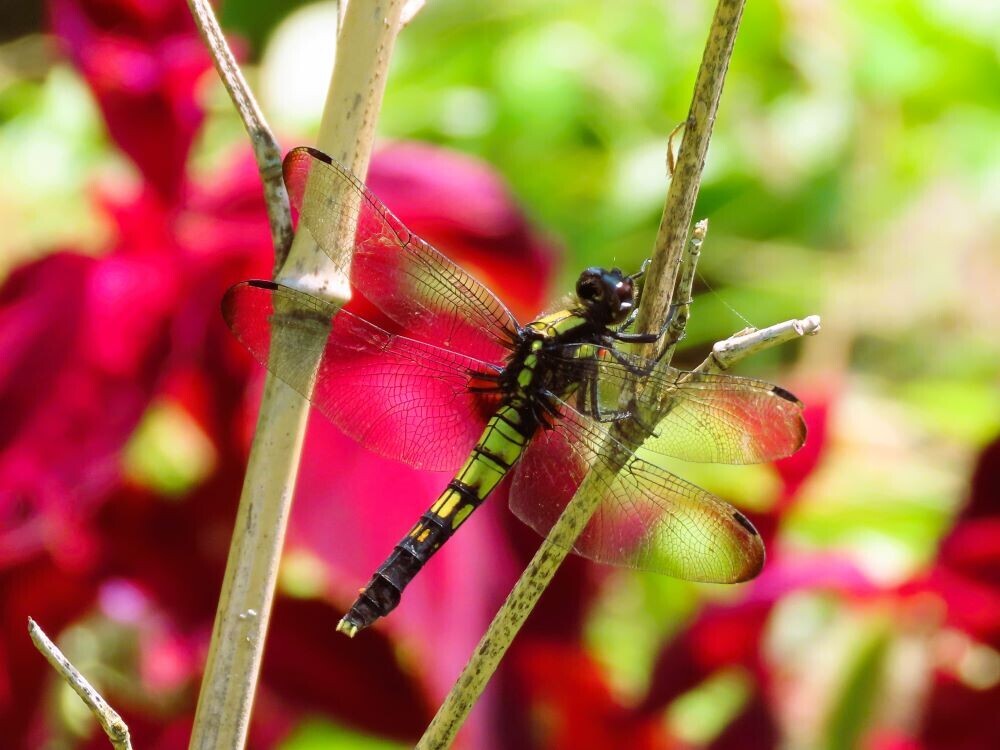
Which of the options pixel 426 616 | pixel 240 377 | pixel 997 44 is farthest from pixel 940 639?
pixel 997 44

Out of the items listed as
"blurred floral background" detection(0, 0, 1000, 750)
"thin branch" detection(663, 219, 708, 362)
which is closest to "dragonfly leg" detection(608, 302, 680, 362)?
"thin branch" detection(663, 219, 708, 362)

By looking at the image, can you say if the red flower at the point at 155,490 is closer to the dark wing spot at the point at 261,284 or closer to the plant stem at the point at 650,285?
the dark wing spot at the point at 261,284

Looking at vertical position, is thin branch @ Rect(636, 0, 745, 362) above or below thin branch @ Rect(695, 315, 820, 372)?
above

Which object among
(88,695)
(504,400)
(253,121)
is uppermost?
(504,400)

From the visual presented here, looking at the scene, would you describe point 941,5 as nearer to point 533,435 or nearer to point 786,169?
point 786,169

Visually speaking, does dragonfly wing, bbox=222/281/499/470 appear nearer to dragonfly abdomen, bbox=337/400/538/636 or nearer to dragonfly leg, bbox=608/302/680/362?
dragonfly abdomen, bbox=337/400/538/636

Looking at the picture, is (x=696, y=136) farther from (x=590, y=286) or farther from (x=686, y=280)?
(x=590, y=286)

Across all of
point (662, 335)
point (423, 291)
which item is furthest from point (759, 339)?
point (423, 291)

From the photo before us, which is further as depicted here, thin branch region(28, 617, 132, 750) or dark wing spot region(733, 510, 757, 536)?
dark wing spot region(733, 510, 757, 536)
